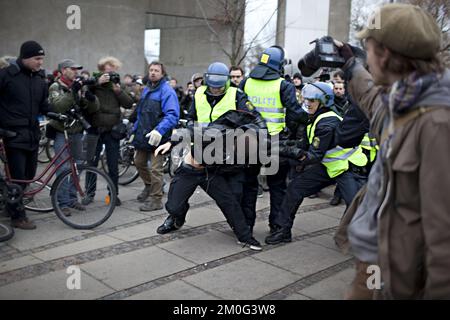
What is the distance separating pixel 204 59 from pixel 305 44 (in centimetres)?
421

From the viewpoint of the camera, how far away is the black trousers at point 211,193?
15.6 ft

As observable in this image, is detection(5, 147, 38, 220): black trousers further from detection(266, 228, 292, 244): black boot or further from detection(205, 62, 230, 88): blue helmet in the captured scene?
detection(266, 228, 292, 244): black boot

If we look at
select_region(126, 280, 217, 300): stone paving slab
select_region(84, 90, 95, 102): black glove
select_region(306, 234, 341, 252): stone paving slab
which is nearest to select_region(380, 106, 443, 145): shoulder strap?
select_region(126, 280, 217, 300): stone paving slab

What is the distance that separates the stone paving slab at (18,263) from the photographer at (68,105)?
3.50 ft

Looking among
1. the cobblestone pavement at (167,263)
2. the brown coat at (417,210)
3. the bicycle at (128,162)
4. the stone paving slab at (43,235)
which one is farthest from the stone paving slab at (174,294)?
the bicycle at (128,162)

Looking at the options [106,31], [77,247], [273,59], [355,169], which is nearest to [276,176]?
[355,169]

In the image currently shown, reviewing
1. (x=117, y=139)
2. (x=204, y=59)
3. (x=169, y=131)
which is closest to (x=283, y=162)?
(x=169, y=131)

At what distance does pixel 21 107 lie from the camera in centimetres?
515

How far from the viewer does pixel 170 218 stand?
17.1ft

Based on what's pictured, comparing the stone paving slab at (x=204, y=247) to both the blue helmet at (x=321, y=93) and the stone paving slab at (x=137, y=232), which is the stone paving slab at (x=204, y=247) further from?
the blue helmet at (x=321, y=93)

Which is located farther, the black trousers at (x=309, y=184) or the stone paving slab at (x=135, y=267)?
the black trousers at (x=309, y=184)

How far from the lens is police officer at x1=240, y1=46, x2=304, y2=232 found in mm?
4953
